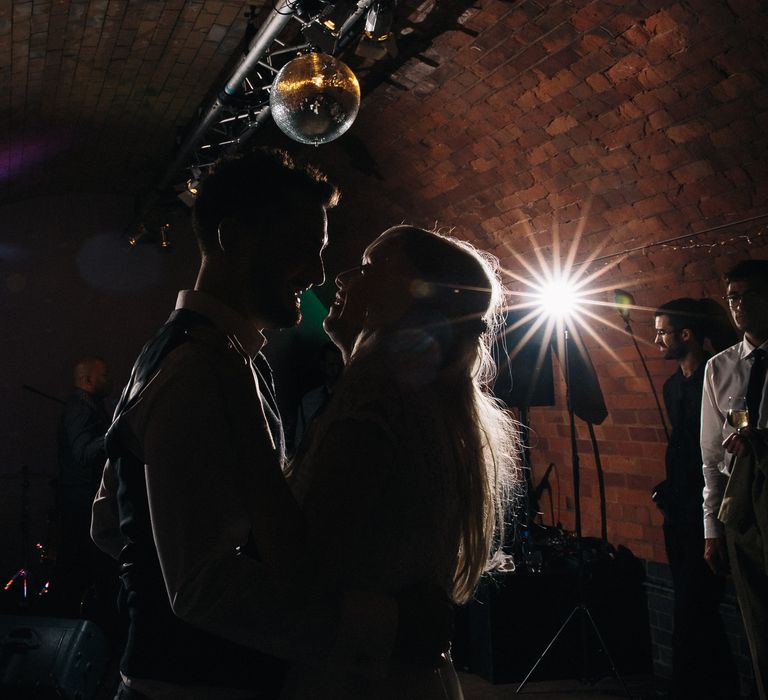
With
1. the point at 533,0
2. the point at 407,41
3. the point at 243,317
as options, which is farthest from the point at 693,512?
the point at 243,317

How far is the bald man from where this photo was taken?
17.2 feet

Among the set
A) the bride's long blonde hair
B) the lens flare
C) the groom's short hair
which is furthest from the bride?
the lens flare

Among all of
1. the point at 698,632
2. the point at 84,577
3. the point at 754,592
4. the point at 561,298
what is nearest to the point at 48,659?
the point at 84,577

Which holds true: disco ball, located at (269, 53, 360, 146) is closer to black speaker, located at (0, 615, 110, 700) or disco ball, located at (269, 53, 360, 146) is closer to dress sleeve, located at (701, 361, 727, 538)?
dress sleeve, located at (701, 361, 727, 538)

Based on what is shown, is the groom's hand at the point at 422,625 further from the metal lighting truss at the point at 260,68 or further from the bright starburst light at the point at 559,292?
the bright starburst light at the point at 559,292

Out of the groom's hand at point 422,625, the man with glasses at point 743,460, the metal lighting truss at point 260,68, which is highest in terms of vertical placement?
the metal lighting truss at point 260,68

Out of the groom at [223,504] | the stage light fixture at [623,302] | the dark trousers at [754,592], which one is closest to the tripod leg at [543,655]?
the dark trousers at [754,592]

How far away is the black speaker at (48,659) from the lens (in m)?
2.96

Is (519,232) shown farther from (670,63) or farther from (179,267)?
(179,267)

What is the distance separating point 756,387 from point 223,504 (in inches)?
123

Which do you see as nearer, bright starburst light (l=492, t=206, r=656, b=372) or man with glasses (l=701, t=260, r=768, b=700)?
man with glasses (l=701, t=260, r=768, b=700)

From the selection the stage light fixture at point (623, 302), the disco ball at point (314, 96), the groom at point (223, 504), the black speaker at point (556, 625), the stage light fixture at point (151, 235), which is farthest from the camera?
the stage light fixture at point (151, 235)

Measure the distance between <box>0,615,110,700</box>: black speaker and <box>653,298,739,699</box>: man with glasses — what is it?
2.98 meters

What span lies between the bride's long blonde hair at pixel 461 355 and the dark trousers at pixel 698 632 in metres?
2.96
